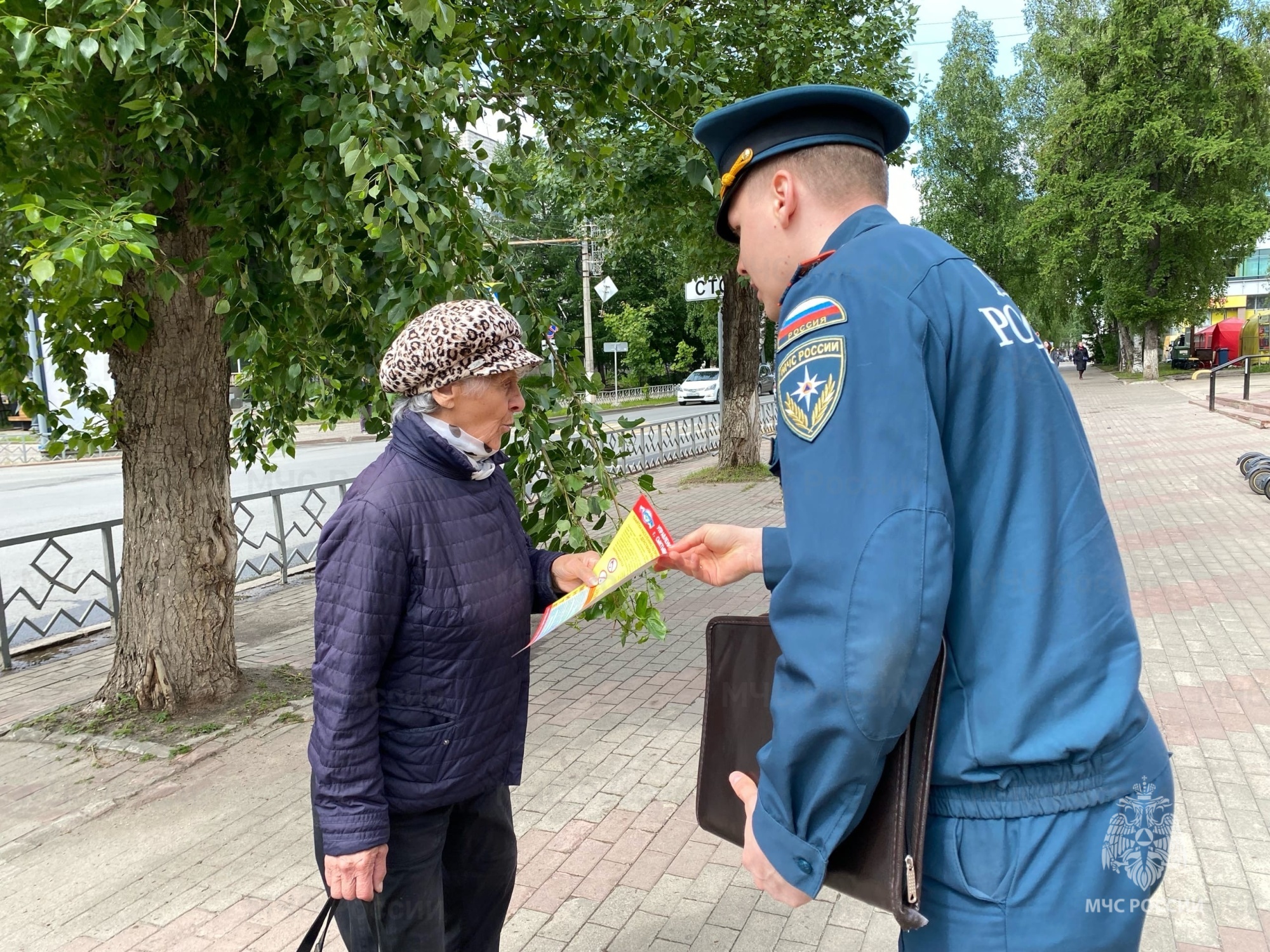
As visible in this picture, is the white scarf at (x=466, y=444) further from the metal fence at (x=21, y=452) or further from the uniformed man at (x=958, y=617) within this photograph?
the metal fence at (x=21, y=452)

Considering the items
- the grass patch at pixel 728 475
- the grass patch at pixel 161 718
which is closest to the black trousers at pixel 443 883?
the grass patch at pixel 161 718

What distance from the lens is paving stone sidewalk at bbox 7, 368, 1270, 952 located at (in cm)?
322

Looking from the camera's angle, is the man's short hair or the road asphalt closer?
the man's short hair

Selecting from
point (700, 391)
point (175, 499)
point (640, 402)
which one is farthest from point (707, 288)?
point (640, 402)

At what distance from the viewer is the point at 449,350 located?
2.12 m

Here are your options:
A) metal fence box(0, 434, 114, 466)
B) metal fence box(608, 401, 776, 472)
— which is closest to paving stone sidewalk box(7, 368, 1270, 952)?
metal fence box(608, 401, 776, 472)

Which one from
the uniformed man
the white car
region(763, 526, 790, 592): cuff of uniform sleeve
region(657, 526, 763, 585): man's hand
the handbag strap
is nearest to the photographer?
the uniformed man

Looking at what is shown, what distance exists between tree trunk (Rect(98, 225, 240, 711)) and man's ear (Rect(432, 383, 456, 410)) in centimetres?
334

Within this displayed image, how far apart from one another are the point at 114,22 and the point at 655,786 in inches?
142

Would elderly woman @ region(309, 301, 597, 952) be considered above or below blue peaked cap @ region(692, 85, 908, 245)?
below

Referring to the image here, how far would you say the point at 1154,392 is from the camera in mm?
31219

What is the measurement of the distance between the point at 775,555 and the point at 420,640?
87cm

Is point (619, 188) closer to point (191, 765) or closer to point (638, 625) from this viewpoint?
point (638, 625)

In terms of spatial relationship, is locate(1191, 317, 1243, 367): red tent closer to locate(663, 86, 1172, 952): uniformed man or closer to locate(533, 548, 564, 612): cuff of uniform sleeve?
locate(533, 548, 564, 612): cuff of uniform sleeve
